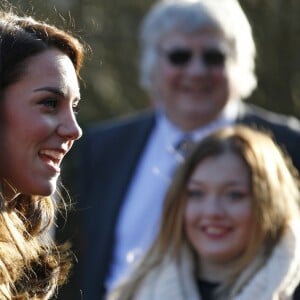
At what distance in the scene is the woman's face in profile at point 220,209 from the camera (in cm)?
457

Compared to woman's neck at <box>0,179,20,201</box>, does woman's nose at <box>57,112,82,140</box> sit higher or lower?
higher

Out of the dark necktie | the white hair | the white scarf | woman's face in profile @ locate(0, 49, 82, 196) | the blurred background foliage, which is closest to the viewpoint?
woman's face in profile @ locate(0, 49, 82, 196)

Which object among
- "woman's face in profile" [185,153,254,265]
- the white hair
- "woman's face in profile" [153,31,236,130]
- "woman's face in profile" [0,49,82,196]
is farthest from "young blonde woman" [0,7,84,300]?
the white hair

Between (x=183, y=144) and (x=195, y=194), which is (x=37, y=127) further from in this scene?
(x=183, y=144)

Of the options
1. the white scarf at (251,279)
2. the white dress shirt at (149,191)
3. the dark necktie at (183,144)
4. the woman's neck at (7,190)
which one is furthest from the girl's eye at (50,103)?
the dark necktie at (183,144)

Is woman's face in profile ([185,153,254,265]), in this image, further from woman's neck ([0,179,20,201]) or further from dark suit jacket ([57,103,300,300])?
woman's neck ([0,179,20,201])

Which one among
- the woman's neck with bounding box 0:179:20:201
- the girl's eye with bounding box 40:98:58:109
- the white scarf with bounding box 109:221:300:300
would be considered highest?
the girl's eye with bounding box 40:98:58:109

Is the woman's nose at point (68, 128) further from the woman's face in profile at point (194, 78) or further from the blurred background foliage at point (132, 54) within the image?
the blurred background foliage at point (132, 54)

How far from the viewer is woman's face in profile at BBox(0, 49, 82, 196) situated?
296cm

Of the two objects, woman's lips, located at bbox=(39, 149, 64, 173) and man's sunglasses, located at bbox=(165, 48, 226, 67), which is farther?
man's sunglasses, located at bbox=(165, 48, 226, 67)

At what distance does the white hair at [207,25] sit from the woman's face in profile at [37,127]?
288 cm

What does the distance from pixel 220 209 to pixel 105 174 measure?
1211mm

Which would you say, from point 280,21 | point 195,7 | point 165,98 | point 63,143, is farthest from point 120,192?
point 280,21

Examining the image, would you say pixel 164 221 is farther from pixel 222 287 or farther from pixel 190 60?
pixel 190 60
